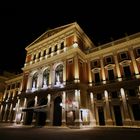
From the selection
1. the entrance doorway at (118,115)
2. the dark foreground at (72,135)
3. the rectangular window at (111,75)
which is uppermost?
the rectangular window at (111,75)

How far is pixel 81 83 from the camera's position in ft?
74.1

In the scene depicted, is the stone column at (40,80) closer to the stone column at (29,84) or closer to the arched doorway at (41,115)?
the stone column at (29,84)

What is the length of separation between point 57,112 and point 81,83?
6.63 meters

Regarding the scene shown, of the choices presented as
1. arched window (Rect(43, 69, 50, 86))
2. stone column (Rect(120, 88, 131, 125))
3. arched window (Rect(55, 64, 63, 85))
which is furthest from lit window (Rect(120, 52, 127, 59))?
arched window (Rect(43, 69, 50, 86))

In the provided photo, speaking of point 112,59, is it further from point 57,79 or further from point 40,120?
point 40,120

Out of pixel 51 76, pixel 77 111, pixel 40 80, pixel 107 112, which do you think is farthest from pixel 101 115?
pixel 40 80

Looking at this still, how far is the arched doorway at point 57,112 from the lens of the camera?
2229 cm

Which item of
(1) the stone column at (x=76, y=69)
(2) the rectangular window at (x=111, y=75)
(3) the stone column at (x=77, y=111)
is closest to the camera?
(3) the stone column at (x=77, y=111)

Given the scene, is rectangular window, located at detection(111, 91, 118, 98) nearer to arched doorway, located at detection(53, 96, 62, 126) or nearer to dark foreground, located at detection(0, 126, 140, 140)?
arched doorway, located at detection(53, 96, 62, 126)

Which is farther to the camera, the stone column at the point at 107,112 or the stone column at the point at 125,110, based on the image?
the stone column at the point at 107,112

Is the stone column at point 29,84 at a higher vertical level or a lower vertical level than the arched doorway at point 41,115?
higher

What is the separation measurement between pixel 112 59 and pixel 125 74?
3.85 meters

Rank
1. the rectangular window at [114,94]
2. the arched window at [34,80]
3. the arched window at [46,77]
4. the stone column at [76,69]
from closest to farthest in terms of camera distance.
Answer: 1. the rectangular window at [114,94]
2. the stone column at [76,69]
3. the arched window at [46,77]
4. the arched window at [34,80]

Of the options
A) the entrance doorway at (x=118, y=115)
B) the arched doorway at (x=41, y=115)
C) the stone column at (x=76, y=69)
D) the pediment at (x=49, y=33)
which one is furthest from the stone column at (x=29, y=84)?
the entrance doorway at (x=118, y=115)
